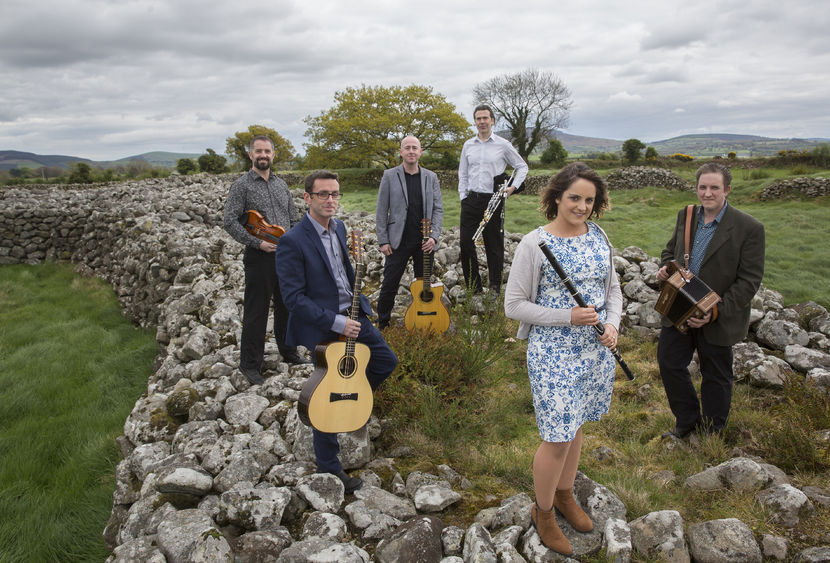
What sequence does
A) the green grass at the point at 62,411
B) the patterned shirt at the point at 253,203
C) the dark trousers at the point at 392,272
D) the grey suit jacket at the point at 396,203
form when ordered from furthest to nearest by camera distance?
the dark trousers at the point at 392,272 → the grey suit jacket at the point at 396,203 → the patterned shirt at the point at 253,203 → the green grass at the point at 62,411

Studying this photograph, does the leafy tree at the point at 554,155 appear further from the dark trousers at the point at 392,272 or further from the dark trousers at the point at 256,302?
the dark trousers at the point at 256,302

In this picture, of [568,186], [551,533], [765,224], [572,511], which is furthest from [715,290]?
[765,224]

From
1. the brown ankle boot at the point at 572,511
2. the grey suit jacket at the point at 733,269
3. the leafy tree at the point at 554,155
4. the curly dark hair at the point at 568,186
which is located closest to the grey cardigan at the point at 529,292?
the curly dark hair at the point at 568,186

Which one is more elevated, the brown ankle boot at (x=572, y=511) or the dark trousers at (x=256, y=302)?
the dark trousers at (x=256, y=302)

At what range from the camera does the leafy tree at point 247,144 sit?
37719 mm

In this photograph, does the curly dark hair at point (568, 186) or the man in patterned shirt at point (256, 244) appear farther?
the man in patterned shirt at point (256, 244)

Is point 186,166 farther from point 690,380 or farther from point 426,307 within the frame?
point 690,380

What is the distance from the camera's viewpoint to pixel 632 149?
26.9 m

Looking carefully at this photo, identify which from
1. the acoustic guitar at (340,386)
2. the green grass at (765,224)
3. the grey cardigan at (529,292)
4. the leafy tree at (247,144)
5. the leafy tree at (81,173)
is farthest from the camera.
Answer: the leafy tree at (247,144)

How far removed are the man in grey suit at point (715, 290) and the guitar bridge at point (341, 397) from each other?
282cm

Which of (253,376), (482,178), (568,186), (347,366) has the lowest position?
(253,376)

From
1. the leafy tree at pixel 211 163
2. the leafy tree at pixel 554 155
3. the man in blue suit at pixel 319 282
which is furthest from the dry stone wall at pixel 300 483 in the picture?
the leafy tree at pixel 211 163

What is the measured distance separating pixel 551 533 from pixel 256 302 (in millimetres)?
3685

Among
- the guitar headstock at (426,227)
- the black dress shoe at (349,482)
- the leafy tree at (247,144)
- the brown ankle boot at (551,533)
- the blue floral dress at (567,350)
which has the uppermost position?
the leafy tree at (247,144)
